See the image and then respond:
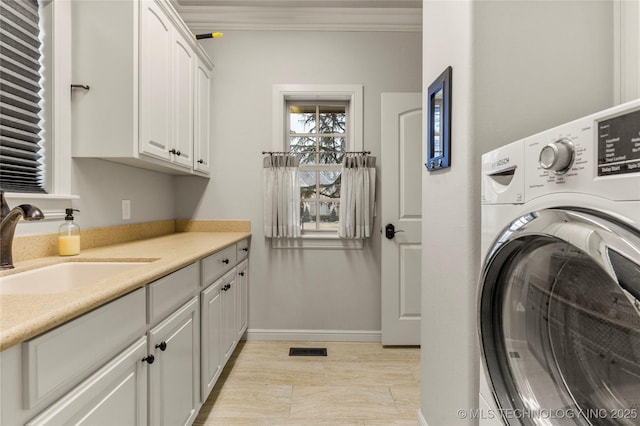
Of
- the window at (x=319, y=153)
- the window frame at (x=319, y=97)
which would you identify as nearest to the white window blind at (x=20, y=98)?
the window frame at (x=319, y=97)

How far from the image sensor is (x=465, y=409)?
115cm

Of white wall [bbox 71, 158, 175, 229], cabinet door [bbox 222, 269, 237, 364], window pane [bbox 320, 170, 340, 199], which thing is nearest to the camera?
white wall [bbox 71, 158, 175, 229]

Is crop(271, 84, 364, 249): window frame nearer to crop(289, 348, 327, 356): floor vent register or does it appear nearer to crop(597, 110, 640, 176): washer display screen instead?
crop(289, 348, 327, 356): floor vent register

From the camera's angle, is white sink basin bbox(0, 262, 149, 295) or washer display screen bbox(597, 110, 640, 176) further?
white sink basin bbox(0, 262, 149, 295)

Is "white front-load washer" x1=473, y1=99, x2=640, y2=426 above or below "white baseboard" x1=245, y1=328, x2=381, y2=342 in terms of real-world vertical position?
above

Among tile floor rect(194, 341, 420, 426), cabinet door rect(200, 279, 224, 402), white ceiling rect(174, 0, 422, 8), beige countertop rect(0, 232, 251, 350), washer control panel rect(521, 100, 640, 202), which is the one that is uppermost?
white ceiling rect(174, 0, 422, 8)

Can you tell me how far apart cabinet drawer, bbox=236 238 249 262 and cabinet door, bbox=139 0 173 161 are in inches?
33.3

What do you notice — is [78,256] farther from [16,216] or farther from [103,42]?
[103,42]

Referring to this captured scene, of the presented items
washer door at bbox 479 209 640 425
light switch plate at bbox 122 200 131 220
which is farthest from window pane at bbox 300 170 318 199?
washer door at bbox 479 209 640 425

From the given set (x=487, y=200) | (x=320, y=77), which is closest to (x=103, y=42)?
(x=320, y=77)

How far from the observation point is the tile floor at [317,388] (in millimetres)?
1803

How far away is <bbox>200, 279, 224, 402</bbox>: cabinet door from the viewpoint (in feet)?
5.59

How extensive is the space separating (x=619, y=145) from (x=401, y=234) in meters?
2.24

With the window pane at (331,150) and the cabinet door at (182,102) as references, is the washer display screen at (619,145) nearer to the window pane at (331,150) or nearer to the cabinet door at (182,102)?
the cabinet door at (182,102)
